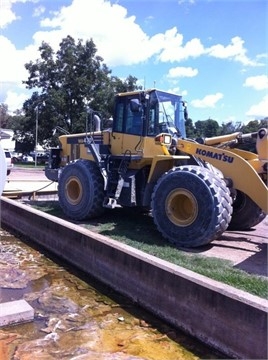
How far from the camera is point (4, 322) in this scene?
4.60m

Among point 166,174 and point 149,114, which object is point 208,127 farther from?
point 166,174

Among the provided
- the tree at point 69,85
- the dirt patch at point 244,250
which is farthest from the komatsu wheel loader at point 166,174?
the tree at point 69,85

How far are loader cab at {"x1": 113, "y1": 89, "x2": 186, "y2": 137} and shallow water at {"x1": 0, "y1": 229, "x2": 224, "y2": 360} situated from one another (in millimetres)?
3538

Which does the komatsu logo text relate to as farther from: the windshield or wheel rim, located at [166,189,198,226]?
the windshield

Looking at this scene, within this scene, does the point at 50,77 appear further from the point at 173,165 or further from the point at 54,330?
the point at 54,330

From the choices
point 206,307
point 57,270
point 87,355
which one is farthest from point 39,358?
point 57,270

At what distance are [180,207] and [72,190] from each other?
132 inches

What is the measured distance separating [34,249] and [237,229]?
4282mm

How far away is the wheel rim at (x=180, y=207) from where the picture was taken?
267 inches

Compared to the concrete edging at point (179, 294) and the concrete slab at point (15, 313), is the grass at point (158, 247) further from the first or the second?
the concrete slab at point (15, 313)

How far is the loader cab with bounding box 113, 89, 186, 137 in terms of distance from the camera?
8.30 meters

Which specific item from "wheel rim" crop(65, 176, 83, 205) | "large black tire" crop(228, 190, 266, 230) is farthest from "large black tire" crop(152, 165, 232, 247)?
"wheel rim" crop(65, 176, 83, 205)

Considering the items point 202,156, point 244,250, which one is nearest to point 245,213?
point 244,250

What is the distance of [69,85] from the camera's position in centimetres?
3769
